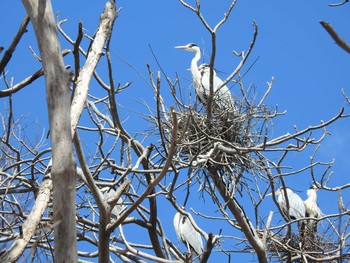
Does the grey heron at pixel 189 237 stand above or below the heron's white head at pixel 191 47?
below

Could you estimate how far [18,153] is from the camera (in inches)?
211

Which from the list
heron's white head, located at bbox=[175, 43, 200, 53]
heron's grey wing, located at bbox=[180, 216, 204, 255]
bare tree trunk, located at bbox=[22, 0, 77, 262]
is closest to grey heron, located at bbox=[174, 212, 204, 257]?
heron's grey wing, located at bbox=[180, 216, 204, 255]

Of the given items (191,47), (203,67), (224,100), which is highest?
(191,47)

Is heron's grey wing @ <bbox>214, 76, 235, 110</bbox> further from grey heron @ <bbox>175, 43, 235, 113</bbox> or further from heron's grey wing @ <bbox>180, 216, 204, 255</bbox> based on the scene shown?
heron's grey wing @ <bbox>180, 216, 204, 255</bbox>

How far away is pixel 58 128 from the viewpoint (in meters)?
3.21

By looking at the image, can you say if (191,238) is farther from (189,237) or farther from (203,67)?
(203,67)

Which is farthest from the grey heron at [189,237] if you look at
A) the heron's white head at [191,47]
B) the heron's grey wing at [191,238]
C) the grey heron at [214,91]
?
the heron's white head at [191,47]

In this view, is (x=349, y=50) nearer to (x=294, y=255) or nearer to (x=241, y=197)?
(x=241, y=197)

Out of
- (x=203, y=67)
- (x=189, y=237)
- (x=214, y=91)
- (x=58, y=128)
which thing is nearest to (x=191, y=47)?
(x=203, y=67)

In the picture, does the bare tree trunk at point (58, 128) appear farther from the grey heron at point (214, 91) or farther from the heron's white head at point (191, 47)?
the heron's white head at point (191, 47)

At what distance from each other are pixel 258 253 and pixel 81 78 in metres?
2.42

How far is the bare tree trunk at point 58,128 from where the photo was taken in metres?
3.03

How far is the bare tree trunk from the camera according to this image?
3033 millimetres

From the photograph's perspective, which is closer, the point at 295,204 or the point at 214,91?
the point at 214,91
